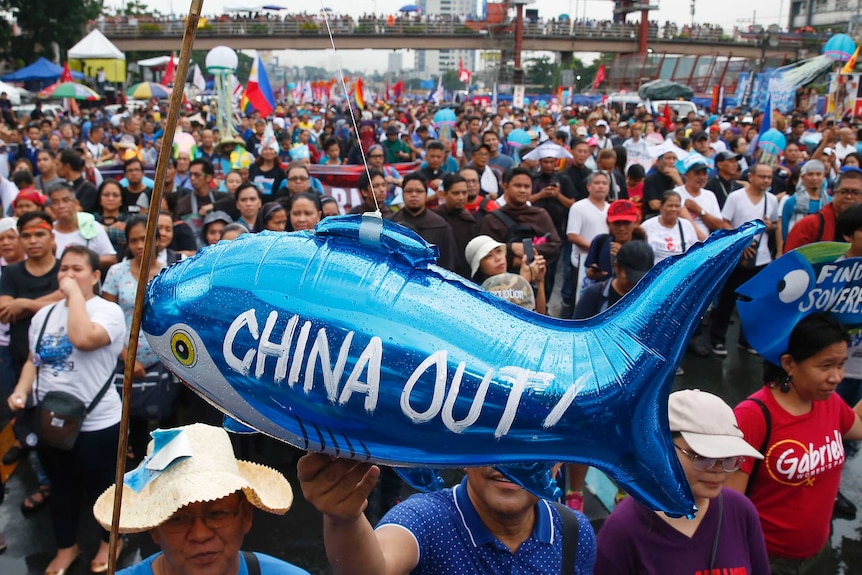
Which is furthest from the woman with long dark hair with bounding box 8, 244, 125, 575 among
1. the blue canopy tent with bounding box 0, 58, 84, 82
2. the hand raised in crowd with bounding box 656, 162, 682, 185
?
the blue canopy tent with bounding box 0, 58, 84, 82

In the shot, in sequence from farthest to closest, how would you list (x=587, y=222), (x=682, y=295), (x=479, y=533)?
1. (x=587, y=222)
2. (x=479, y=533)
3. (x=682, y=295)

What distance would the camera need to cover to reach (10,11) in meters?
38.3

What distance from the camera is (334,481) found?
1.32 metres

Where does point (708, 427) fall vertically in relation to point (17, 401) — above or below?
above

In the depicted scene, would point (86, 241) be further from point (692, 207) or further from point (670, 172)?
point (670, 172)

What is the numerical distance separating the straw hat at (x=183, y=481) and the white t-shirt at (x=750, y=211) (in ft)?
17.3

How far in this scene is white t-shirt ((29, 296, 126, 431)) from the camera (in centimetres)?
331

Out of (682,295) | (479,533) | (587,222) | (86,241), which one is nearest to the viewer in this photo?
(682,295)

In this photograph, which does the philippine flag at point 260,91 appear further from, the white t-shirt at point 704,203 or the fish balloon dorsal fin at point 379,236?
the fish balloon dorsal fin at point 379,236

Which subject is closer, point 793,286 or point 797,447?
point 797,447

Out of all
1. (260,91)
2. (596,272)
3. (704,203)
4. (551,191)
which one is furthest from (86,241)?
(260,91)

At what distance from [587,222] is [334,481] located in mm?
4787

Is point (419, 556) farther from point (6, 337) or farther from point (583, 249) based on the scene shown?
point (583, 249)

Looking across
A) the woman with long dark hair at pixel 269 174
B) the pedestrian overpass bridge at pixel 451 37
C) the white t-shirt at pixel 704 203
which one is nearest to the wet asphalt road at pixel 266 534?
the white t-shirt at pixel 704 203
